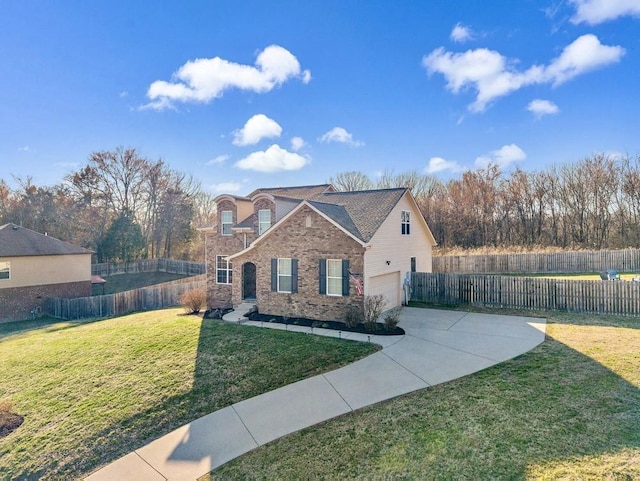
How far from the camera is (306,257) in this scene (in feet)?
46.0

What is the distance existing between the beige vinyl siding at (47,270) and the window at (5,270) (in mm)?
147

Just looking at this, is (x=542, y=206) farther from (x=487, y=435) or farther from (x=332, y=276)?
(x=487, y=435)

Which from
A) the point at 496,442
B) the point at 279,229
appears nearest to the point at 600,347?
the point at 496,442

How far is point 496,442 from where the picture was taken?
5.42 m

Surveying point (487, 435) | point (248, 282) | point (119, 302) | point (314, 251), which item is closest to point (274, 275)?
point (314, 251)

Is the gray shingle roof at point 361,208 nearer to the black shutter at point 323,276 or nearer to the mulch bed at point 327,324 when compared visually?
the black shutter at point 323,276

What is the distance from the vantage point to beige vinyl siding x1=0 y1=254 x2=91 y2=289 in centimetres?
2230

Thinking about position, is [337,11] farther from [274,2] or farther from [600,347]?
[600,347]

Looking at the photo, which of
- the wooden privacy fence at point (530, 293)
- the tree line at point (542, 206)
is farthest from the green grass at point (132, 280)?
the tree line at point (542, 206)

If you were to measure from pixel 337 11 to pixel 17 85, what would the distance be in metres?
15.5

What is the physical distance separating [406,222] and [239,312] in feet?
31.2

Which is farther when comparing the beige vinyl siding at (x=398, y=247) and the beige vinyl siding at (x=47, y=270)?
the beige vinyl siding at (x=47, y=270)

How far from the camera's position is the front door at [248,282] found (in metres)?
17.1

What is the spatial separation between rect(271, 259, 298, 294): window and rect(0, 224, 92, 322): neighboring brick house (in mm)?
19300
